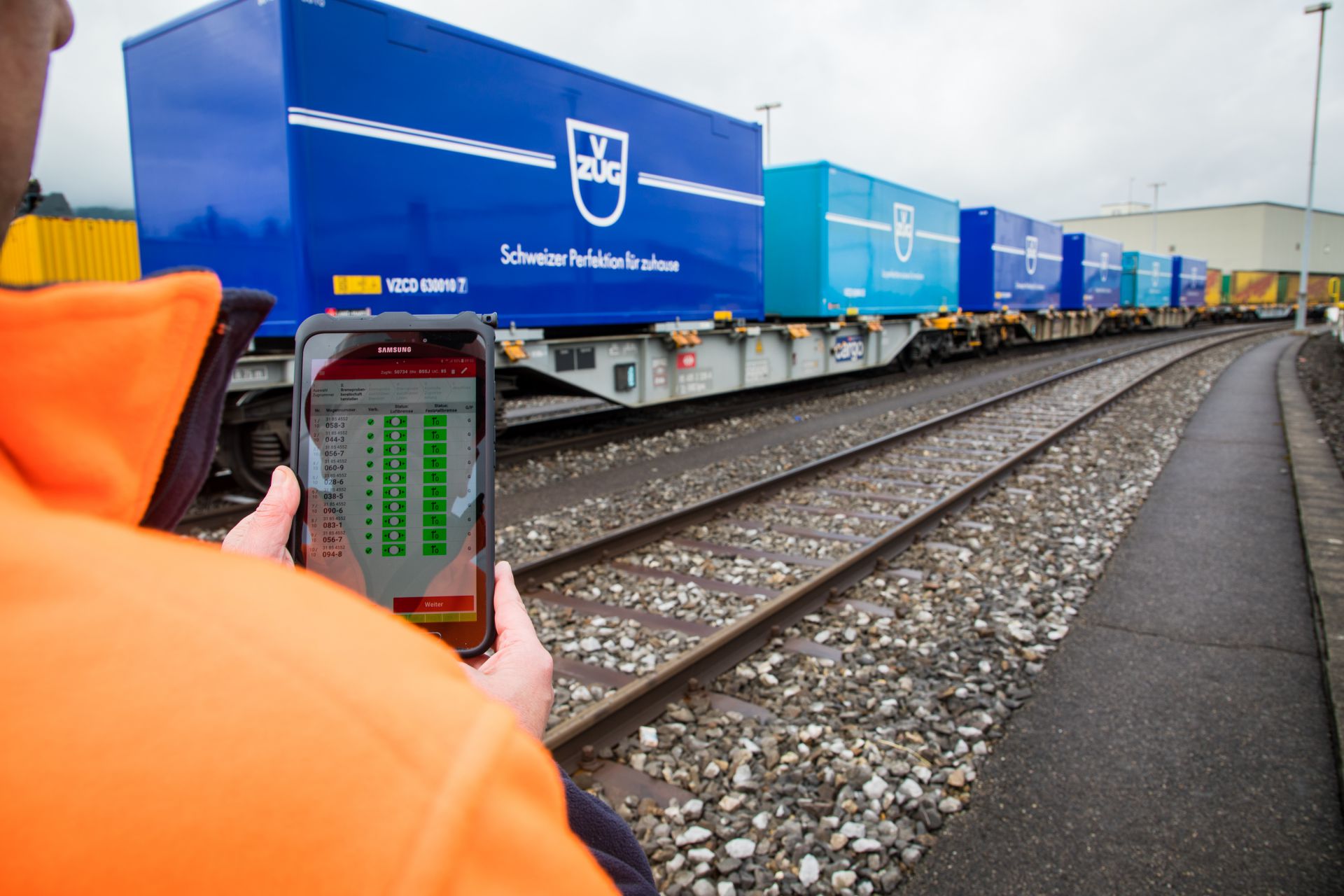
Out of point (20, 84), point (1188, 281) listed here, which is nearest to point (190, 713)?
point (20, 84)

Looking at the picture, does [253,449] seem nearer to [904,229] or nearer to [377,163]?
[377,163]

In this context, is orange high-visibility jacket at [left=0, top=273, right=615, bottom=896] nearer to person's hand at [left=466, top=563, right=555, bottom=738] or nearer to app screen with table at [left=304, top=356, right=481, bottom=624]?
person's hand at [left=466, top=563, right=555, bottom=738]

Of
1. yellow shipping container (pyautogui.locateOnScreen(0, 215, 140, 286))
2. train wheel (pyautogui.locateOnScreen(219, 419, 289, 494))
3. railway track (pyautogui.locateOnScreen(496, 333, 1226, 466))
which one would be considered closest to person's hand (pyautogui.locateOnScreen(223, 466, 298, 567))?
train wheel (pyautogui.locateOnScreen(219, 419, 289, 494))

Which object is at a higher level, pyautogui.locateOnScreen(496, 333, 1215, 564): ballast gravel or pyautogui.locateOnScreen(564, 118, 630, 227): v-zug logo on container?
pyautogui.locateOnScreen(564, 118, 630, 227): v-zug logo on container

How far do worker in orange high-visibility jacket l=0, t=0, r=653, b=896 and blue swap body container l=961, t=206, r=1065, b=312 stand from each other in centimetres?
2167

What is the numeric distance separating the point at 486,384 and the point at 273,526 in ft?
1.24

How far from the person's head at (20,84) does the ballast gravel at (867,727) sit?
95.6 inches

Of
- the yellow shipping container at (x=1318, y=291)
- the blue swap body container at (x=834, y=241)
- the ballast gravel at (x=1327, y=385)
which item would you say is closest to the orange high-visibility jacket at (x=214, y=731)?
the ballast gravel at (x=1327, y=385)

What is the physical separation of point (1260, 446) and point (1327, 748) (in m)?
7.46

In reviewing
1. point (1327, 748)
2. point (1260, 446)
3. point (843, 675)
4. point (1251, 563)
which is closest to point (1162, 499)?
point (1251, 563)

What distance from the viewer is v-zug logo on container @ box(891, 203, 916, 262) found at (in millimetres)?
15719

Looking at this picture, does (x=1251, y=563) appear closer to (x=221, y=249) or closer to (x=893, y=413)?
(x=893, y=413)

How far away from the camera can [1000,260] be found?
68.5 feet

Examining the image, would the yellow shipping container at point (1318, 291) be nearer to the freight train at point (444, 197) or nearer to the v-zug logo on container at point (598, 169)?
the freight train at point (444, 197)
